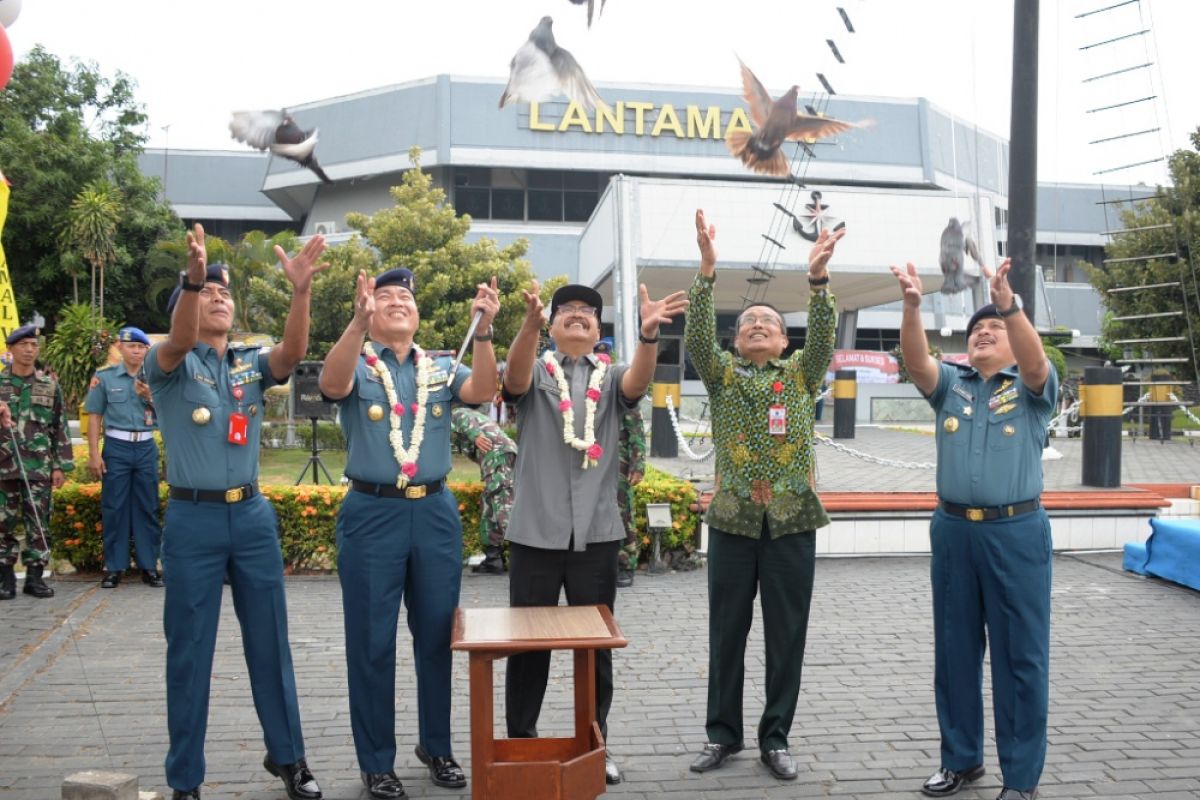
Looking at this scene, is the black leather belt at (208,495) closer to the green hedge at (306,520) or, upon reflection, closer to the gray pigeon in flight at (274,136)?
the gray pigeon in flight at (274,136)

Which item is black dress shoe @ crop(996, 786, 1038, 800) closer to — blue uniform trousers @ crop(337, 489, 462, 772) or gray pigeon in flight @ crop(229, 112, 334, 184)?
blue uniform trousers @ crop(337, 489, 462, 772)

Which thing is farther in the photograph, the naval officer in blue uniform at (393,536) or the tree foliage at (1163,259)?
the tree foliage at (1163,259)

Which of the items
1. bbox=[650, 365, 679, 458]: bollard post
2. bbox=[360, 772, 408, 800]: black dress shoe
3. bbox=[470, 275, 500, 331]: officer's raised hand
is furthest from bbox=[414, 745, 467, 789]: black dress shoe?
bbox=[650, 365, 679, 458]: bollard post

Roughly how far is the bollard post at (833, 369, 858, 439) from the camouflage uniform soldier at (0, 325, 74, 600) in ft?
50.6

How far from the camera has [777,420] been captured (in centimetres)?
442

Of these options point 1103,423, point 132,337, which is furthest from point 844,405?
point 132,337

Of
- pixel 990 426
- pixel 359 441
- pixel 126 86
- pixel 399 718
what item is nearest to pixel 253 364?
pixel 359 441

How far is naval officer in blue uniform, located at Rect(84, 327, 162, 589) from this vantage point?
7961 millimetres

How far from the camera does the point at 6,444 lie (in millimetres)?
7520

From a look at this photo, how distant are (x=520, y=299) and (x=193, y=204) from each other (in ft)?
81.7

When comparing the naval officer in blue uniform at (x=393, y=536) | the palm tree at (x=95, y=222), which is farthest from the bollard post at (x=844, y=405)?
the palm tree at (x=95, y=222)

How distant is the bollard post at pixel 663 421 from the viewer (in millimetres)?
15148

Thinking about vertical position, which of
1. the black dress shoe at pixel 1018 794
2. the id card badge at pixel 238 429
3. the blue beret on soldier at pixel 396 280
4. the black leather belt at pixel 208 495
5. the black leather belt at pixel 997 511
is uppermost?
the blue beret on soldier at pixel 396 280

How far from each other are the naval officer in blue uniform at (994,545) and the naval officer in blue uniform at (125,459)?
620cm
